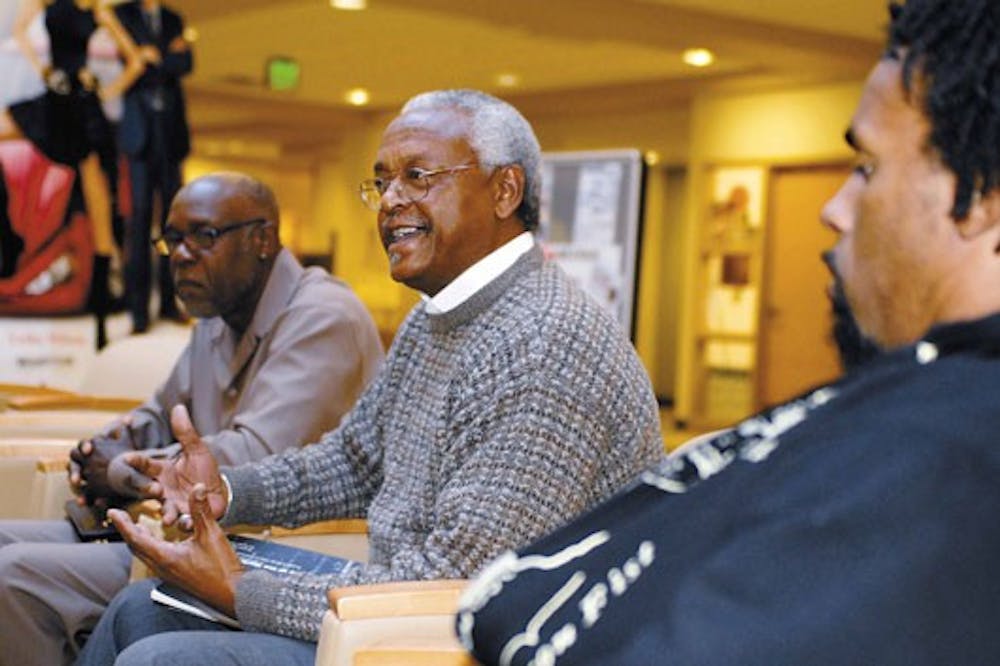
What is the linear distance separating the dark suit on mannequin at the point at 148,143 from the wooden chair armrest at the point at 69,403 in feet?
5.11

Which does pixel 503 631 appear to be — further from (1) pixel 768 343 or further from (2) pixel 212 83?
(2) pixel 212 83

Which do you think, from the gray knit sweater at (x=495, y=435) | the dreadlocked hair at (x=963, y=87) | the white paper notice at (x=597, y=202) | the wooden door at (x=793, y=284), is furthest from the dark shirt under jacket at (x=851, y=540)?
the wooden door at (x=793, y=284)

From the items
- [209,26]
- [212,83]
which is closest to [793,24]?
[209,26]

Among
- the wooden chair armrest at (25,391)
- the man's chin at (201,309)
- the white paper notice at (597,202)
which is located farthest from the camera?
the white paper notice at (597,202)

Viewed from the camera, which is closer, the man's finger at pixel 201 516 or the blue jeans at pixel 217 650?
the blue jeans at pixel 217 650

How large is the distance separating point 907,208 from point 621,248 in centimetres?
359

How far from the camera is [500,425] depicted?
1916 mm

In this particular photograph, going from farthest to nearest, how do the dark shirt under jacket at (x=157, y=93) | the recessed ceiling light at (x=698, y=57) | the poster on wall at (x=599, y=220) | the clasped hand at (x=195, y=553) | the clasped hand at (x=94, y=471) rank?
1. the recessed ceiling light at (x=698, y=57)
2. the dark shirt under jacket at (x=157, y=93)
3. the poster on wall at (x=599, y=220)
4. the clasped hand at (x=94, y=471)
5. the clasped hand at (x=195, y=553)

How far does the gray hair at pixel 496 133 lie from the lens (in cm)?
223

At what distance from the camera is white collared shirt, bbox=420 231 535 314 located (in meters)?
2.19

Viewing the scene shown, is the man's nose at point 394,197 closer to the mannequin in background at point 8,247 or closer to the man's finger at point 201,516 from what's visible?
the man's finger at point 201,516

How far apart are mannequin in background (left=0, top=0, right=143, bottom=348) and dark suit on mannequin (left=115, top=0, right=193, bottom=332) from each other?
0.06 metres

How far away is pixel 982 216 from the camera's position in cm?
103

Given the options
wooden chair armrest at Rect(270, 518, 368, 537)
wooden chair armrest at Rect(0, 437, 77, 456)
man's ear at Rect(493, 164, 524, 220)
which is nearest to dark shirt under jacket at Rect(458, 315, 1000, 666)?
man's ear at Rect(493, 164, 524, 220)
